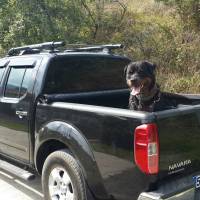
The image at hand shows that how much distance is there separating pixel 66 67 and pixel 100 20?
907 centimetres

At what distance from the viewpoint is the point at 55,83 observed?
15.4ft

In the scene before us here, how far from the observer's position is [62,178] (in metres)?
4.03

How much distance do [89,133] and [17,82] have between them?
1.74 m

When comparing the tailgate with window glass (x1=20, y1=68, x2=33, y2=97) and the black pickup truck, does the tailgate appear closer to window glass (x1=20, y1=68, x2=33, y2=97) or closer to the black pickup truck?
the black pickup truck

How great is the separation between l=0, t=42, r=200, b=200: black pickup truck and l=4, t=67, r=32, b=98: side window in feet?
0.04

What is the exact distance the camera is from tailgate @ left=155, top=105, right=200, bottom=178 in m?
3.28

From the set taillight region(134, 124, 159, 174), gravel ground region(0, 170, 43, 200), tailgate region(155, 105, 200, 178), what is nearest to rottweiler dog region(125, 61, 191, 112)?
tailgate region(155, 105, 200, 178)

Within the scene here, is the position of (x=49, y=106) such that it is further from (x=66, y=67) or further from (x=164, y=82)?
(x=164, y=82)

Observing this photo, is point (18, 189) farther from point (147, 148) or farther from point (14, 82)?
point (147, 148)

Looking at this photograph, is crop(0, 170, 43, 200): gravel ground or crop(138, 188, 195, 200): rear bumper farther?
crop(0, 170, 43, 200): gravel ground

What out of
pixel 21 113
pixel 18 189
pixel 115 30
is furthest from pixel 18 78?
pixel 115 30

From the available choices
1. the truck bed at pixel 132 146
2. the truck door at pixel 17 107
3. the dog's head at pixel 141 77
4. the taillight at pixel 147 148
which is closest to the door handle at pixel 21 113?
the truck door at pixel 17 107

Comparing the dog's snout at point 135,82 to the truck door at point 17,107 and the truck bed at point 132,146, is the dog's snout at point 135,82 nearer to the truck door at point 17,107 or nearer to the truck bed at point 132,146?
the truck bed at point 132,146

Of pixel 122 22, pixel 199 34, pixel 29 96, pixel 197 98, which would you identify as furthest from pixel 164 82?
pixel 29 96
